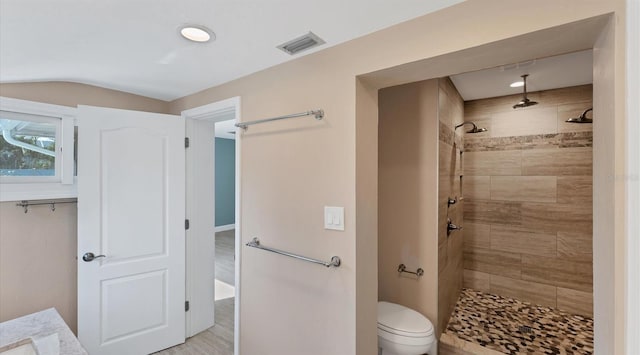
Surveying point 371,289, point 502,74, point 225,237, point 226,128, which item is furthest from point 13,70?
point 225,237

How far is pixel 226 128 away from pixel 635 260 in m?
6.02

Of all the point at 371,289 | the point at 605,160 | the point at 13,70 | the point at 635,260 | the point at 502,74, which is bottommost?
the point at 371,289

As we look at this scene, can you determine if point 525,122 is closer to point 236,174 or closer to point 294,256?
point 294,256

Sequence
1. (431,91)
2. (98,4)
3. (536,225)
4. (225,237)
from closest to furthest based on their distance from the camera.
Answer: (98,4) < (431,91) < (536,225) < (225,237)

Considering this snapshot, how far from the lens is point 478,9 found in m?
1.10

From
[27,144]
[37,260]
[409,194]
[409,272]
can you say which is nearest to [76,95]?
[27,144]

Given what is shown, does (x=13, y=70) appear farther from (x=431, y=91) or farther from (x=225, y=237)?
(x=225, y=237)

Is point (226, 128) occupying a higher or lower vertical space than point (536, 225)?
higher

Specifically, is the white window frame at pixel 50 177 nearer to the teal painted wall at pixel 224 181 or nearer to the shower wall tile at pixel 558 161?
the shower wall tile at pixel 558 161

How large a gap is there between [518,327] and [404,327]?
1409mm

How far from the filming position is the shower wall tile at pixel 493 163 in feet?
9.66

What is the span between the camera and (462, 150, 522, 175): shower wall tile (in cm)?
294

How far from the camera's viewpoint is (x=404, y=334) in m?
1.79

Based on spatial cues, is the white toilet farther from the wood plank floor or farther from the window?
the window
